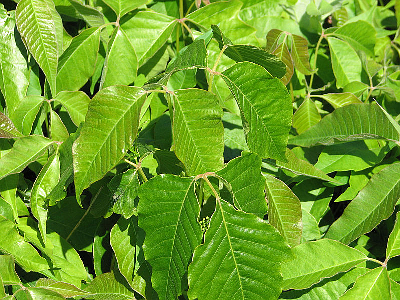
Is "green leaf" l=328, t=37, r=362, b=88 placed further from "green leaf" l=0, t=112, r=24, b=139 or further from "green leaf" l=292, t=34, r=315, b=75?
"green leaf" l=0, t=112, r=24, b=139

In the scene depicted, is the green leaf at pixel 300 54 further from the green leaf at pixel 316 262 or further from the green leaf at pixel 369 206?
the green leaf at pixel 316 262

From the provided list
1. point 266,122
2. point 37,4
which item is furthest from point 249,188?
point 37,4

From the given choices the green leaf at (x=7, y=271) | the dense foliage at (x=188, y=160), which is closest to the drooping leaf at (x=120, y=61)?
the dense foliage at (x=188, y=160)

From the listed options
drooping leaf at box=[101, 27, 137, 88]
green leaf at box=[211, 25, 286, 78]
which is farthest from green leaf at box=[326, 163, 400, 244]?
drooping leaf at box=[101, 27, 137, 88]

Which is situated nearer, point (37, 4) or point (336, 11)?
point (37, 4)

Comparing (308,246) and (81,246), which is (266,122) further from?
(81,246)

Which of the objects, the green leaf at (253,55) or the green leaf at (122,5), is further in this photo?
the green leaf at (122,5)
